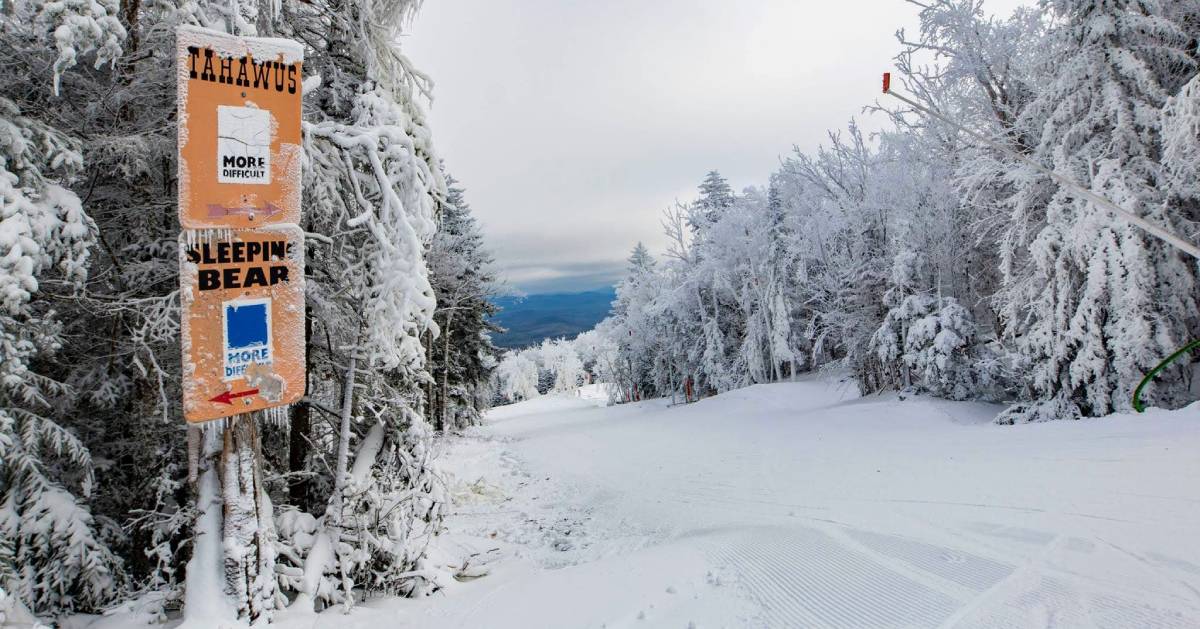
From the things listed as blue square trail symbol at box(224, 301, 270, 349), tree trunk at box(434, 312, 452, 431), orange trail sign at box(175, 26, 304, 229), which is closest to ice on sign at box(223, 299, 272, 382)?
blue square trail symbol at box(224, 301, 270, 349)

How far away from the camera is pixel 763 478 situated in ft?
33.1

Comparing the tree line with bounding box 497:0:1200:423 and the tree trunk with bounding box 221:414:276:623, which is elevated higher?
the tree line with bounding box 497:0:1200:423

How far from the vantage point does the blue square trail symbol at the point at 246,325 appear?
364 centimetres

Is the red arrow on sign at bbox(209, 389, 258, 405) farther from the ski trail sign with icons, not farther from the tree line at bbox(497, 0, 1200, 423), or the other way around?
the tree line at bbox(497, 0, 1200, 423)

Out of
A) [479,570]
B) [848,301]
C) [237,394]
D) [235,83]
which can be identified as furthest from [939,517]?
[848,301]

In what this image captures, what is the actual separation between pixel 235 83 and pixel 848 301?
21374mm

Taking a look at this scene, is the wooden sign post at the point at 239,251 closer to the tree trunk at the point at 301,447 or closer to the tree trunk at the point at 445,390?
the tree trunk at the point at 301,447

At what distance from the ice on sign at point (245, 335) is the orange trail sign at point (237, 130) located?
54 cm

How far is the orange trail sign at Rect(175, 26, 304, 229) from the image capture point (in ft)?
11.4

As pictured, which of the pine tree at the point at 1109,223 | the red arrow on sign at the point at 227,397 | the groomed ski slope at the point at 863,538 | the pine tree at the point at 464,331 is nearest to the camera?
the red arrow on sign at the point at 227,397

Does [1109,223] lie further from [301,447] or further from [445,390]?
[445,390]

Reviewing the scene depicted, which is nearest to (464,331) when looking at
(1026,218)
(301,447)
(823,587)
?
(301,447)

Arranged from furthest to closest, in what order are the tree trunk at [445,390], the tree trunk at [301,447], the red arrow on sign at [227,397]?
the tree trunk at [445,390] → the tree trunk at [301,447] → the red arrow on sign at [227,397]

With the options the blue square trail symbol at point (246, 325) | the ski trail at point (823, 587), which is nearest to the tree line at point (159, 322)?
the blue square trail symbol at point (246, 325)
